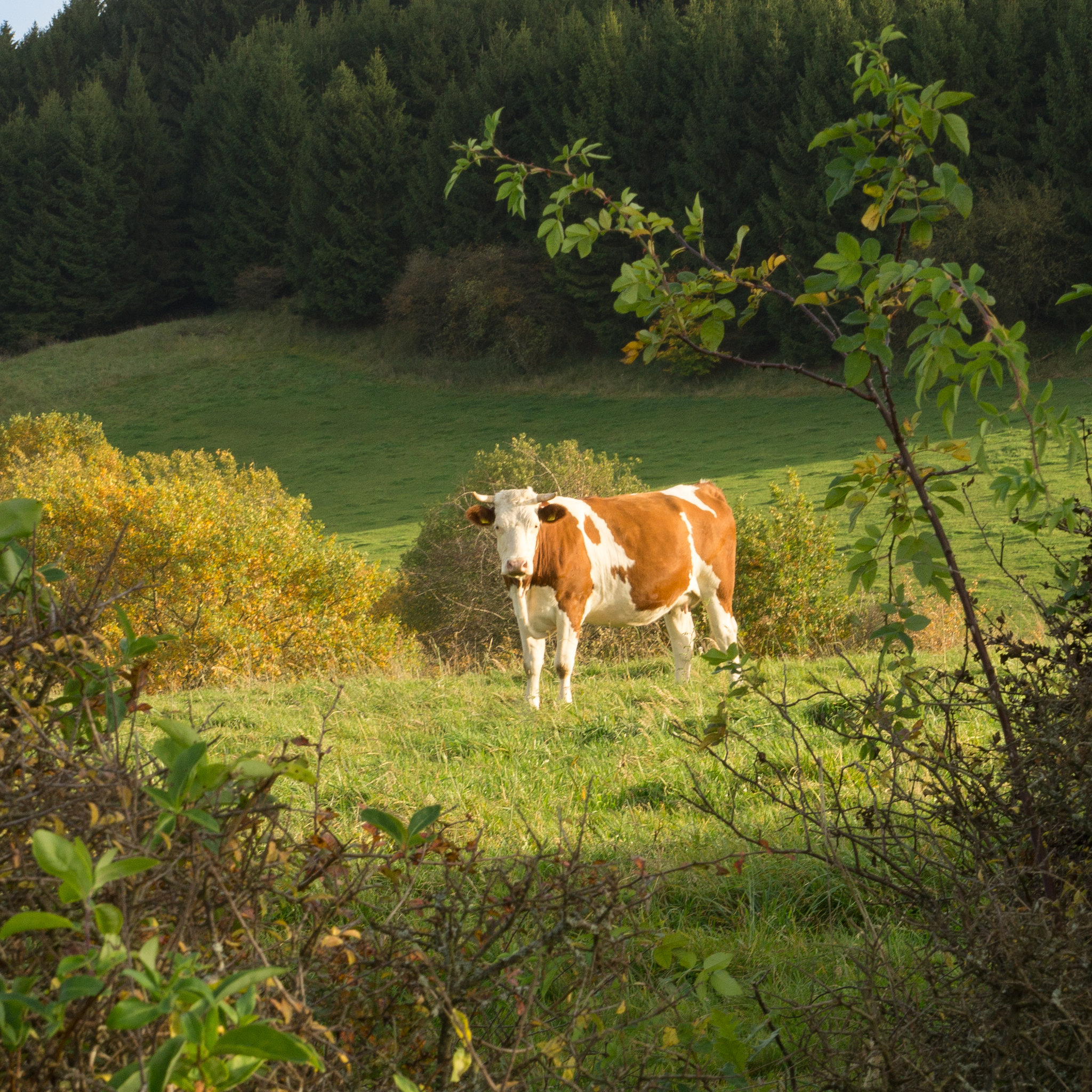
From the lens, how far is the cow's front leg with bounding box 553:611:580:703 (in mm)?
7949

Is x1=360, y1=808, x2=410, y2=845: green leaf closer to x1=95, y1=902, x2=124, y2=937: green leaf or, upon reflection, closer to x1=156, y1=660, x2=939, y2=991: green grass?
x1=156, y1=660, x2=939, y2=991: green grass

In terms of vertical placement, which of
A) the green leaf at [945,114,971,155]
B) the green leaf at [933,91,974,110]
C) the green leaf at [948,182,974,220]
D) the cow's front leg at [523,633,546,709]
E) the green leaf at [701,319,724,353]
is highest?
the green leaf at [933,91,974,110]

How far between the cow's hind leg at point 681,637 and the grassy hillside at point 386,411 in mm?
11771

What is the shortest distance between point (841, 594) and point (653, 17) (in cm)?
3889

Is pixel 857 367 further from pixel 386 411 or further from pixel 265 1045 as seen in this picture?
pixel 386 411

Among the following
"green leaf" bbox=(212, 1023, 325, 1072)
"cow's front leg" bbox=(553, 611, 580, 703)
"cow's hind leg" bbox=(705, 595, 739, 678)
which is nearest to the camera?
A: "green leaf" bbox=(212, 1023, 325, 1072)

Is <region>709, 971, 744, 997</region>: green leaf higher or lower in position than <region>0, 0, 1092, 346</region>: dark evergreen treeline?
lower

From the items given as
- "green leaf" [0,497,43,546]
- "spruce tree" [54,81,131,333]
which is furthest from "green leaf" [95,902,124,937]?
"spruce tree" [54,81,131,333]

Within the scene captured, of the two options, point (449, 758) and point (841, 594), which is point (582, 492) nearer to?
point (841, 594)

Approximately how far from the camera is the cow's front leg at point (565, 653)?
795 centimetres

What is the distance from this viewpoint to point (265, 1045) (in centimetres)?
110

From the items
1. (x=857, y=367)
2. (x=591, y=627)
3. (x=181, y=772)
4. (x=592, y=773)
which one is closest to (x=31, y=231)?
(x=591, y=627)

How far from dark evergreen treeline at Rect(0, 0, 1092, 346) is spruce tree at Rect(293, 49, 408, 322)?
0.11 meters

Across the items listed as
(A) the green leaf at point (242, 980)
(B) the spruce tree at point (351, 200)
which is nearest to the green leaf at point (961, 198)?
(A) the green leaf at point (242, 980)
